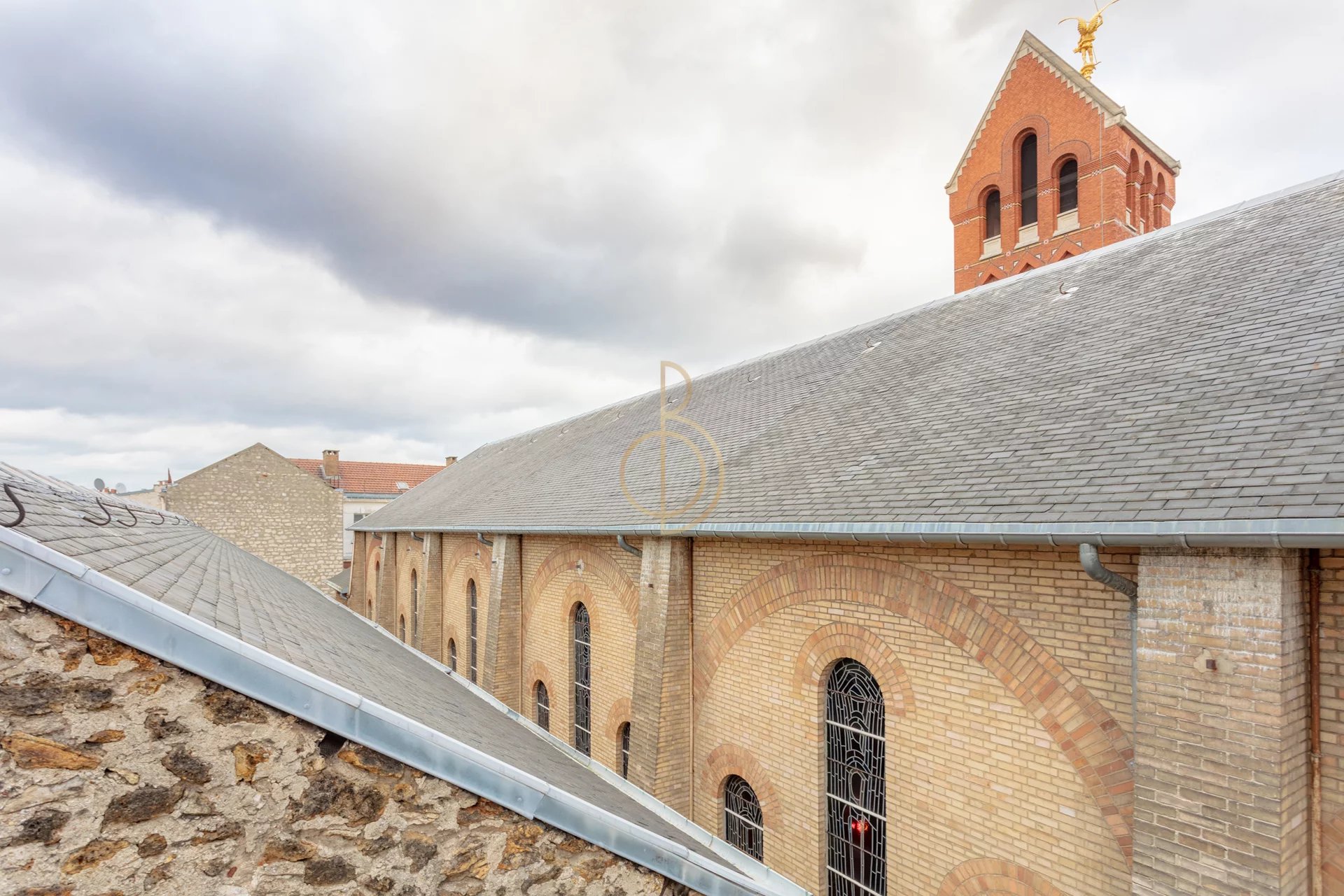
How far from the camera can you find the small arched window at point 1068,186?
1548 centimetres

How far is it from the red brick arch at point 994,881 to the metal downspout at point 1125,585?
139 centimetres

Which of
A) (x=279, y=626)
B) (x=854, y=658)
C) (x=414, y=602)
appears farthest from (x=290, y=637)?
(x=414, y=602)

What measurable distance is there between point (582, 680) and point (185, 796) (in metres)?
9.94

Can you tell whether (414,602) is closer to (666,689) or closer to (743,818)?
(666,689)

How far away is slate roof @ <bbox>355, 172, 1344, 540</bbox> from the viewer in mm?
4629

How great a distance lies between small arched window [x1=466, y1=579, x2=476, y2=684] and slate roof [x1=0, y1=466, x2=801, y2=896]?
9876 millimetres

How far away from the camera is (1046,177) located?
51.5ft

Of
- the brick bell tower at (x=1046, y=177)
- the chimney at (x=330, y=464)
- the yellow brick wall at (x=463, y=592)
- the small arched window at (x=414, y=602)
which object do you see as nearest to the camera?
the brick bell tower at (x=1046, y=177)

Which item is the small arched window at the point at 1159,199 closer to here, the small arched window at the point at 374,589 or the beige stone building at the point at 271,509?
the small arched window at the point at 374,589

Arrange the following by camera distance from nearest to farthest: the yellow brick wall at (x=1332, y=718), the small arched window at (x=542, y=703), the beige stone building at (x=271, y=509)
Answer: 1. the yellow brick wall at (x=1332, y=718)
2. the small arched window at (x=542, y=703)
3. the beige stone building at (x=271, y=509)

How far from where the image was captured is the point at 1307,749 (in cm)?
420

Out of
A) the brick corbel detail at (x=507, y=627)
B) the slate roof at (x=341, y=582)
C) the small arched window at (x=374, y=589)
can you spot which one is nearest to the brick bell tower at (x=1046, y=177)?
the brick corbel detail at (x=507, y=627)

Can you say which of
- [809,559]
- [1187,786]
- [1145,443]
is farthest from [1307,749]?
[809,559]

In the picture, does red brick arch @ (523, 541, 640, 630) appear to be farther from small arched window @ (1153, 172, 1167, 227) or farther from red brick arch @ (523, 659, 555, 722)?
small arched window @ (1153, 172, 1167, 227)
